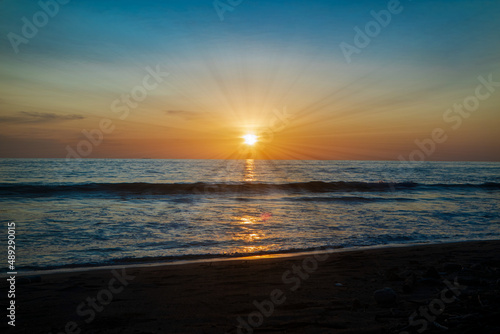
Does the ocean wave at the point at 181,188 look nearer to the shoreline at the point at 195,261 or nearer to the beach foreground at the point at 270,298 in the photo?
the shoreline at the point at 195,261

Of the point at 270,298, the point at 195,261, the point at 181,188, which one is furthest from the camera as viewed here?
the point at 181,188

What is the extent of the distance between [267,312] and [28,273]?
6.17 meters

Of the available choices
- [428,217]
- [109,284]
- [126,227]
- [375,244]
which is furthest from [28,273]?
[428,217]

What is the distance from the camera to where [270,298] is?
5.77m

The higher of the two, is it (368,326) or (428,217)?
(368,326)

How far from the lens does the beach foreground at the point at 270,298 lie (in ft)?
14.8

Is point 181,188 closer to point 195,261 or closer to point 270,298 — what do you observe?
point 195,261

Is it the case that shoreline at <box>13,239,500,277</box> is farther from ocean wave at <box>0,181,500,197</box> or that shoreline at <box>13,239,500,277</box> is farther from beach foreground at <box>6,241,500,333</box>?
ocean wave at <box>0,181,500,197</box>

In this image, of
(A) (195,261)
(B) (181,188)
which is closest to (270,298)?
(A) (195,261)

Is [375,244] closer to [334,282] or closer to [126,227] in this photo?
[334,282]

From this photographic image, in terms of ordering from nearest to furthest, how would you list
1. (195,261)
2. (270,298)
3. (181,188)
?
(270,298) → (195,261) → (181,188)

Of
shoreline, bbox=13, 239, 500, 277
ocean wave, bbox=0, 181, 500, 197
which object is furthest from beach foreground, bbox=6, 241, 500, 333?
ocean wave, bbox=0, 181, 500, 197

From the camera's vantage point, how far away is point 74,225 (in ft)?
43.7

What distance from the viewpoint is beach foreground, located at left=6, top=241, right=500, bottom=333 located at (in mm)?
4523
